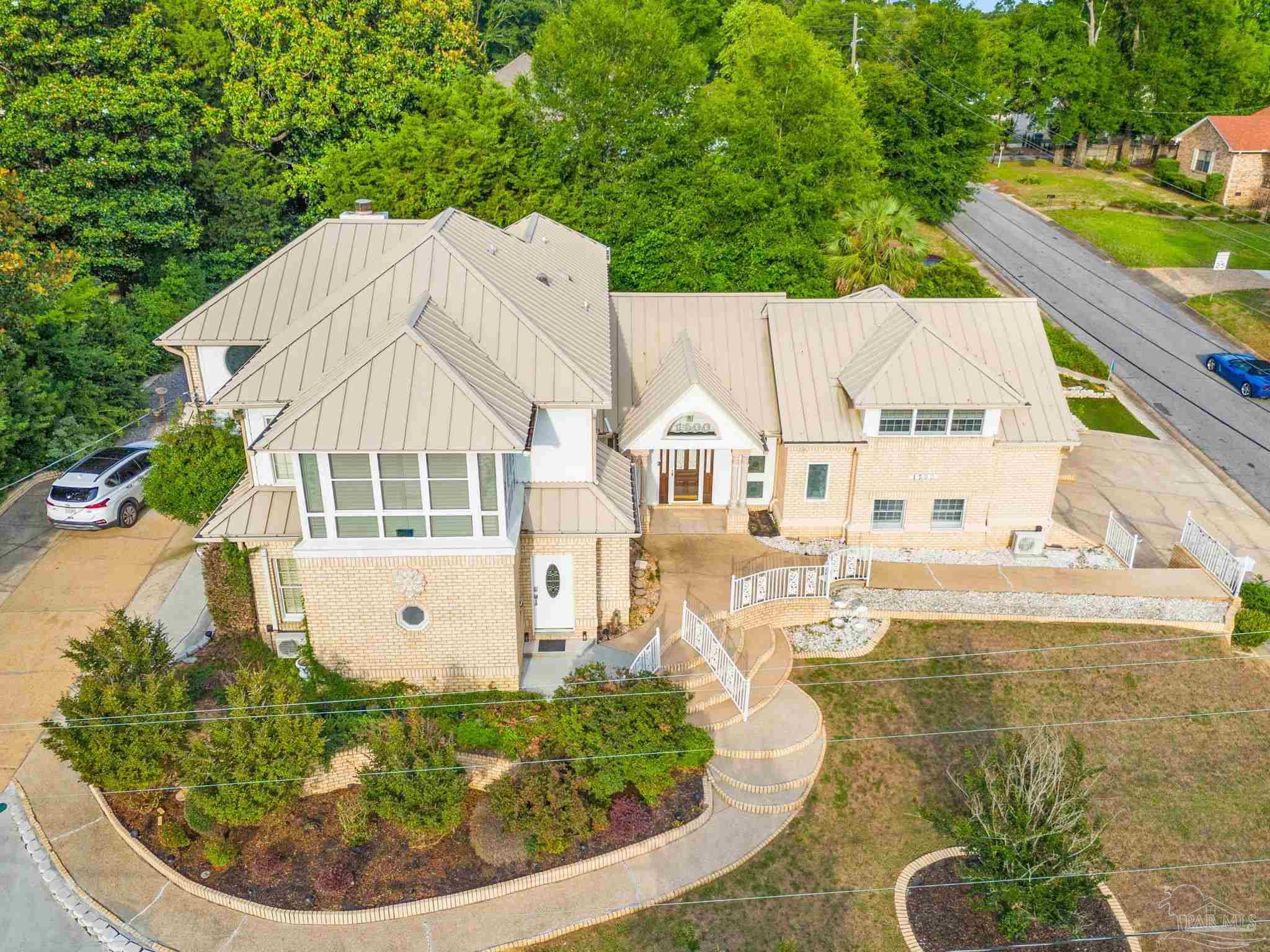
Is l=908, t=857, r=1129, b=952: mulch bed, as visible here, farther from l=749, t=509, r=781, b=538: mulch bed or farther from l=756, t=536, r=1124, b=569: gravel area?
l=749, t=509, r=781, b=538: mulch bed

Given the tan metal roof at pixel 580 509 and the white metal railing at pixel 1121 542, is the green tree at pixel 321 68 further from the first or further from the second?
the white metal railing at pixel 1121 542

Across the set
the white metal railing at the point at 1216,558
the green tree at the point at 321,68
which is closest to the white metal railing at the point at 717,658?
the white metal railing at the point at 1216,558

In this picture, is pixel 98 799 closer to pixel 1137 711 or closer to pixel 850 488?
pixel 850 488

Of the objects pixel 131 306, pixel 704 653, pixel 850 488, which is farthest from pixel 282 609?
pixel 131 306

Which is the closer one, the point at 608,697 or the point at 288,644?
the point at 608,697

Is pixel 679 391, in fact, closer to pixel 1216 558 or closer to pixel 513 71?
pixel 1216 558

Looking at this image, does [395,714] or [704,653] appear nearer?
[395,714]

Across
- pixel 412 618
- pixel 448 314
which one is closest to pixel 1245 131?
pixel 448 314
